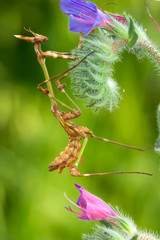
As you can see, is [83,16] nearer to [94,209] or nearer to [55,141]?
[94,209]

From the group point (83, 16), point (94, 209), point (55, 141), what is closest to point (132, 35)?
point (83, 16)

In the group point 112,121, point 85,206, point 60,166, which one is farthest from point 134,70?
point 85,206

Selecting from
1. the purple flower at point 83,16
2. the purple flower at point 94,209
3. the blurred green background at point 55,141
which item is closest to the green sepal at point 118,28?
the purple flower at point 83,16

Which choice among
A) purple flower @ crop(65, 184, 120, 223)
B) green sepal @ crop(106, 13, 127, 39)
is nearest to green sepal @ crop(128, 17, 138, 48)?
green sepal @ crop(106, 13, 127, 39)

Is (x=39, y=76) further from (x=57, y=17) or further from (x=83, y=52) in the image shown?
(x=83, y=52)

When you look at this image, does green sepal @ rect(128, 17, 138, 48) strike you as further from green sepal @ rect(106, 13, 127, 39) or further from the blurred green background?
the blurred green background

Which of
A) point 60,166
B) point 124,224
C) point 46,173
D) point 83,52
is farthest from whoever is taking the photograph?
point 46,173
